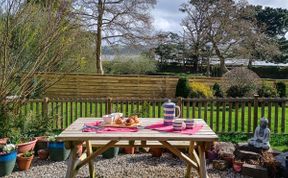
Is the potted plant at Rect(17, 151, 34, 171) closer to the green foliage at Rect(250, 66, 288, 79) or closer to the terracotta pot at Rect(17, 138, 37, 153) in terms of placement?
the terracotta pot at Rect(17, 138, 37, 153)

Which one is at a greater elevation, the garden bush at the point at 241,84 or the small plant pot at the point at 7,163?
the garden bush at the point at 241,84

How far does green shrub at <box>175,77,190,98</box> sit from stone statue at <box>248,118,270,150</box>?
7564 mm

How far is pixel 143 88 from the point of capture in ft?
44.5

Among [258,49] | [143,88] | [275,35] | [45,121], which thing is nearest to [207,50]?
[258,49]

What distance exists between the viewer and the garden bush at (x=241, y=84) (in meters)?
10.9

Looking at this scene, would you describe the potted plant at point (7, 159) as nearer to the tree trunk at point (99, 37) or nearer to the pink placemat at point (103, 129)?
the pink placemat at point (103, 129)

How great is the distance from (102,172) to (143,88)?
9021mm

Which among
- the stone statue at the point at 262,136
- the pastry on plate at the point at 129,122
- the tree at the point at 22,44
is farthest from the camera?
the tree at the point at 22,44

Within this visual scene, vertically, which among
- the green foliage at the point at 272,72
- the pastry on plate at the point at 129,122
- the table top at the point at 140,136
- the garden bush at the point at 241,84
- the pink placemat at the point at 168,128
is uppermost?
the green foliage at the point at 272,72

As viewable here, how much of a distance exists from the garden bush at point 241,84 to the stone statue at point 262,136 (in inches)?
249

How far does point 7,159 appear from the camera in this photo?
4430mm

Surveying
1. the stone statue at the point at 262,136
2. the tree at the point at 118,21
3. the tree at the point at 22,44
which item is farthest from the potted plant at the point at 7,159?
the tree at the point at 118,21

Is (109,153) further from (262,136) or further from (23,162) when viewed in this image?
(262,136)

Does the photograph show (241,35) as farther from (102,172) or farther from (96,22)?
(102,172)
